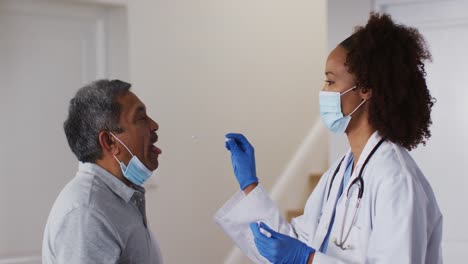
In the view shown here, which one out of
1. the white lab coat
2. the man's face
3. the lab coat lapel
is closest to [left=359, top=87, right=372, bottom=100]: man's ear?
the white lab coat

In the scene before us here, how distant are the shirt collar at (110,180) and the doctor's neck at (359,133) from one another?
2.10 feet

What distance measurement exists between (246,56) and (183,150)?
80cm

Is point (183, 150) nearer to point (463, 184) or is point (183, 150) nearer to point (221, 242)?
point (221, 242)

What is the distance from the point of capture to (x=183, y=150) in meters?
4.39

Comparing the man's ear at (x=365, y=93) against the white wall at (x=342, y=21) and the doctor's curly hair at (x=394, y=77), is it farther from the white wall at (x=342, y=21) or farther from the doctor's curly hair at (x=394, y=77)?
the white wall at (x=342, y=21)

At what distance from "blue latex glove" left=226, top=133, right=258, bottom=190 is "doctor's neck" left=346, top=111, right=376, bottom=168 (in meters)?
0.37

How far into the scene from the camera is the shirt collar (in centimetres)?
205

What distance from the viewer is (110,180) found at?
2062 mm

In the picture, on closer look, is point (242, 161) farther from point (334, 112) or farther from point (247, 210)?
point (334, 112)

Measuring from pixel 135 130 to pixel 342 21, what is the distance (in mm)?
1946

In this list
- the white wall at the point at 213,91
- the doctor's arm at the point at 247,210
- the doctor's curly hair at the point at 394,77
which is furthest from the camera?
the white wall at the point at 213,91

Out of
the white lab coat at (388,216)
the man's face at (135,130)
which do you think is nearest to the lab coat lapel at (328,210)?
the white lab coat at (388,216)

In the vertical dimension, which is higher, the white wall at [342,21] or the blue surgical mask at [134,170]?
the white wall at [342,21]

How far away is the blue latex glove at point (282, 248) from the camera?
80.6 inches
